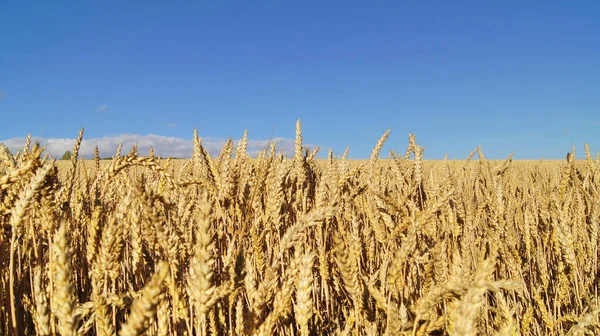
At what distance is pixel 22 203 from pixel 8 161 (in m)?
0.45

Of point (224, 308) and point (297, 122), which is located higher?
point (297, 122)

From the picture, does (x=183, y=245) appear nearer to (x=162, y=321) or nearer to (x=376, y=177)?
(x=162, y=321)

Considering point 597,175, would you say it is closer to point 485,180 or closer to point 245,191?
point 485,180

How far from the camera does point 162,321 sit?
0.95m

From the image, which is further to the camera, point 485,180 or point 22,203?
point 485,180

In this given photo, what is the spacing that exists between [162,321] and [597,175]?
4328 millimetres

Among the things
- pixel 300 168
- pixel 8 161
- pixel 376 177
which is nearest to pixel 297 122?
pixel 300 168

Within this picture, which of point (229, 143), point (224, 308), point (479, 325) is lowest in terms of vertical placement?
point (479, 325)

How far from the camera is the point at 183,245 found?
4.16 ft

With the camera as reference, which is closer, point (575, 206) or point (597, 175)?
point (575, 206)

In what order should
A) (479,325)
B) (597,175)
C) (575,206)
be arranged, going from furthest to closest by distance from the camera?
1. (597,175)
2. (575,206)
3. (479,325)

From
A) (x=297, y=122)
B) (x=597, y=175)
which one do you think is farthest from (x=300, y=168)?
(x=597, y=175)

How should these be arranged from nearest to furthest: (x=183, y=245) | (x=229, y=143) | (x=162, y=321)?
1. (x=162, y=321)
2. (x=183, y=245)
3. (x=229, y=143)

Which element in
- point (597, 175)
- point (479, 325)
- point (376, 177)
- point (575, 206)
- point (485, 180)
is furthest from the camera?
A: point (485, 180)
